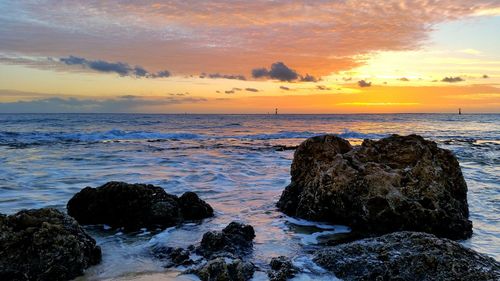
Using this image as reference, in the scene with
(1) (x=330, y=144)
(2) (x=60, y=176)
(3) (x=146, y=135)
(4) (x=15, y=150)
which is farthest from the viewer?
(3) (x=146, y=135)

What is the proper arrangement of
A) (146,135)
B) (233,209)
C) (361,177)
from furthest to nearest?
(146,135) < (233,209) < (361,177)

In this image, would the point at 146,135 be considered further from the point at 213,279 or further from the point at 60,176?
the point at 213,279

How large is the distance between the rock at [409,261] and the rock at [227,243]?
1215 mm

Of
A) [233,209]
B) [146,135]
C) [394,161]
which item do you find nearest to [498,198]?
[394,161]

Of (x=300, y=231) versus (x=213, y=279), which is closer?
(x=213, y=279)

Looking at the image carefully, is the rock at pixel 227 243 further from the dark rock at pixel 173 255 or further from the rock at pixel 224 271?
the rock at pixel 224 271

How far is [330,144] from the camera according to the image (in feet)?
32.8

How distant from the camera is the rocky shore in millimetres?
5039

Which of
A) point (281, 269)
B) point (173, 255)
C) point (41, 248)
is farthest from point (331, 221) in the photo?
point (41, 248)

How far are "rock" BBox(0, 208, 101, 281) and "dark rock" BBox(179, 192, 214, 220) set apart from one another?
2.71 m

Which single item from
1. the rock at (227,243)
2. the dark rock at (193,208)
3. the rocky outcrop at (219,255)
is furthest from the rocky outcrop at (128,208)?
the rock at (227,243)

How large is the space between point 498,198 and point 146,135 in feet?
110

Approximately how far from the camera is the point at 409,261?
196 inches

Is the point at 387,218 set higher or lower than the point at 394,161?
lower
